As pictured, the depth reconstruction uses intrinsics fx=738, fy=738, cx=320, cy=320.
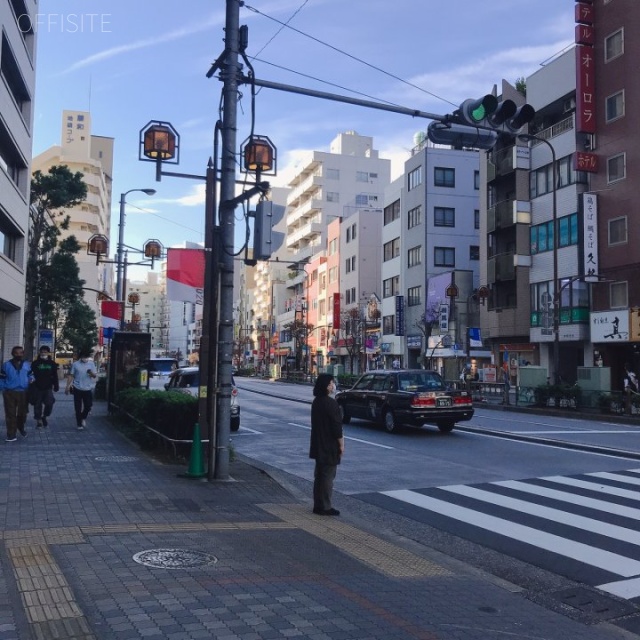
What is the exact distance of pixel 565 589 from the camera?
627 cm

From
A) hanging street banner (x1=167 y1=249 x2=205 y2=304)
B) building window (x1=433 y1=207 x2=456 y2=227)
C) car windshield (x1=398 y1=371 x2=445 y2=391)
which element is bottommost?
car windshield (x1=398 y1=371 x2=445 y2=391)

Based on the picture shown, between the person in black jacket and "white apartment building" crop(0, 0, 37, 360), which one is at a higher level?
"white apartment building" crop(0, 0, 37, 360)

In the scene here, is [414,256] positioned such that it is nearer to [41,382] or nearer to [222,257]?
[41,382]

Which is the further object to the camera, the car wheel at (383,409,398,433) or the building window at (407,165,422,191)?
the building window at (407,165,422,191)

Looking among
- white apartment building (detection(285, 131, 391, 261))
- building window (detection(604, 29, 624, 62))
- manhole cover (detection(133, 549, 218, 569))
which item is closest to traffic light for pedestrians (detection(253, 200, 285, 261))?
manhole cover (detection(133, 549, 218, 569))

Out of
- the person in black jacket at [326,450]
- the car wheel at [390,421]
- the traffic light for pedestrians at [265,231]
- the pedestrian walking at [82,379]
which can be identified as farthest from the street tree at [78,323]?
the person in black jacket at [326,450]

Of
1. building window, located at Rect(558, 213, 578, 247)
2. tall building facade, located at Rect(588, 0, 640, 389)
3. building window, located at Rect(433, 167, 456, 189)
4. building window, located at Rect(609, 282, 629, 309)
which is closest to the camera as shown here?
tall building facade, located at Rect(588, 0, 640, 389)

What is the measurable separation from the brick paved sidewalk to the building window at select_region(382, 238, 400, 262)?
5454cm

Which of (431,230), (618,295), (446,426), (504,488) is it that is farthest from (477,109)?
(431,230)

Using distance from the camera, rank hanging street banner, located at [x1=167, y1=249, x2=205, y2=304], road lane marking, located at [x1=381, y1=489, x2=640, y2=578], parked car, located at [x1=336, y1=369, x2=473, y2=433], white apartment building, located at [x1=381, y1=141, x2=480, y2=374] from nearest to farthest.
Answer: road lane marking, located at [x1=381, y1=489, x2=640, y2=578] < hanging street banner, located at [x1=167, y1=249, x2=205, y2=304] < parked car, located at [x1=336, y1=369, x2=473, y2=433] < white apartment building, located at [x1=381, y1=141, x2=480, y2=374]

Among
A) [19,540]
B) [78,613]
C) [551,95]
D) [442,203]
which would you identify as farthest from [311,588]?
[442,203]

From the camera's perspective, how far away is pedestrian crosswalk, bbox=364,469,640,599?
23.0 ft

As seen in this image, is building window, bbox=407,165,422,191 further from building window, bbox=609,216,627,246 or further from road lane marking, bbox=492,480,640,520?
road lane marking, bbox=492,480,640,520

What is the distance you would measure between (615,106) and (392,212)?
28.4 metres
